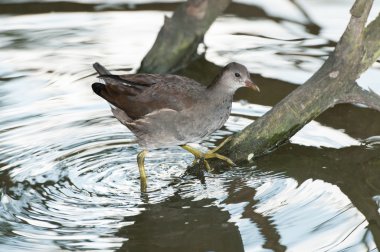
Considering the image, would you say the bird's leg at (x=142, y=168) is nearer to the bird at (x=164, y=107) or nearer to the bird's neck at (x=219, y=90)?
the bird at (x=164, y=107)

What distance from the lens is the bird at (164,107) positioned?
22.8 feet

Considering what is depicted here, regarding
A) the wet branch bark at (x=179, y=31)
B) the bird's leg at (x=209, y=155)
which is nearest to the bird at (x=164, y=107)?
the bird's leg at (x=209, y=155)

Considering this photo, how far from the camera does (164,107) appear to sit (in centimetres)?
693

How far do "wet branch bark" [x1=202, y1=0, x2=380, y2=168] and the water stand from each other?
0.63ft

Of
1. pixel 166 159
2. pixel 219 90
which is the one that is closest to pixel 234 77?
pixel 219 90

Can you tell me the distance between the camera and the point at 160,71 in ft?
30.1

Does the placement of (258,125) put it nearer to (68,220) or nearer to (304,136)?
(304,136)

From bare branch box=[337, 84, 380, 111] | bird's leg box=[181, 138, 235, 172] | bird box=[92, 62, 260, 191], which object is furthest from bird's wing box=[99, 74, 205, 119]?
bare branch box=[337, 84, 380, 111]

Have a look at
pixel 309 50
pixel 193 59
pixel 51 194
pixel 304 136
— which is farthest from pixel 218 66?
pixel 51 194

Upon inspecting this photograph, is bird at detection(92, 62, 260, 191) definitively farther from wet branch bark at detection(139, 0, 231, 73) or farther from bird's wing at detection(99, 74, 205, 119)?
wet branch bark at detection(139, 0, 231, 73)

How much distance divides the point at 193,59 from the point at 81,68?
1.22 meters

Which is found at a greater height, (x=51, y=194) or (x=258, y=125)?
(x=258, y=125)

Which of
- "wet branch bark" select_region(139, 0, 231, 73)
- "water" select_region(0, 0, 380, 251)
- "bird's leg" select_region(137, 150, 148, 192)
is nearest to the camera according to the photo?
"water" select_region(0, 0, 380, 251)

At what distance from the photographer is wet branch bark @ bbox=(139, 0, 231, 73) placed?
358 inches
